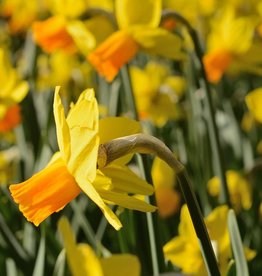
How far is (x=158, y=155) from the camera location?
3.28 ft

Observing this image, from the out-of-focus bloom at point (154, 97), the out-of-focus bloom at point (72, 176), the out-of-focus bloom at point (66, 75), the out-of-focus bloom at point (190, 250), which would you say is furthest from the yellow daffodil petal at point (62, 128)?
the out-of-focus bloom at point (66, 75)

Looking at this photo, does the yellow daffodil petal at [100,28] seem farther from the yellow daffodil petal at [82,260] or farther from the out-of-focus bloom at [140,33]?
the yellow daffodil petal at [82,260]

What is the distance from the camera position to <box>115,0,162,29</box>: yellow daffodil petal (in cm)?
199

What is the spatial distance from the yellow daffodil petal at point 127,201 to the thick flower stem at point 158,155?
0.04 meters

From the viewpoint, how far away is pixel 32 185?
102cm

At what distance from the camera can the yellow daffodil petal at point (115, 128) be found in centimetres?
110

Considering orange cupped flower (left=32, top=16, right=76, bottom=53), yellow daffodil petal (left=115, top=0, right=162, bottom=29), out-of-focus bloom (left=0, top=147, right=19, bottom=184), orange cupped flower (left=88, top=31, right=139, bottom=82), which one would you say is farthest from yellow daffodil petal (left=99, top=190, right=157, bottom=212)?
out-of-focus bloom (left=0, top=147, right=19, bottom=184)

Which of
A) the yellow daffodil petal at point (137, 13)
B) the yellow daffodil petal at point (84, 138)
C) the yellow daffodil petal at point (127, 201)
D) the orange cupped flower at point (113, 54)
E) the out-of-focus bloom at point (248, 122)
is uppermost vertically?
the yellow daffodil petal at point (84, 138)

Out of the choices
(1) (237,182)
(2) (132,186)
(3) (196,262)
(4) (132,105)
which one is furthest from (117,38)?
(2) (132,186)

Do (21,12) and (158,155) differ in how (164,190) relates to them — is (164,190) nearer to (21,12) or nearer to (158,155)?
(158,155)

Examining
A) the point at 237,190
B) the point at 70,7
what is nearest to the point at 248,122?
the point at 237,190

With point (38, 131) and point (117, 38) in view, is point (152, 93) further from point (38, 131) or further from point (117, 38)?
point (117, 38)

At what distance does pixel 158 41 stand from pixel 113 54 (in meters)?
0.18

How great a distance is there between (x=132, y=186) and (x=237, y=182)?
108 centimetres
